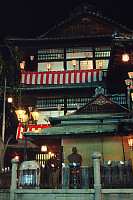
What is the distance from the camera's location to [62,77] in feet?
84.1

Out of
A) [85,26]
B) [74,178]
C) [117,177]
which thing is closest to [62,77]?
[85,26]

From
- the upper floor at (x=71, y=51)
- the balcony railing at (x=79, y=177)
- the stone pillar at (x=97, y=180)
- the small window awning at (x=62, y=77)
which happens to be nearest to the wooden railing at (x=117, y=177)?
the balcony railing at (x=79, y=177)

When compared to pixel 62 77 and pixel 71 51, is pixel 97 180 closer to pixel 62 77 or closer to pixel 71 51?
pixel 62 77

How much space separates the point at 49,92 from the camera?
2595cm

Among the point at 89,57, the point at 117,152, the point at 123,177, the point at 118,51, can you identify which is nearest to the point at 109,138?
the point at 117,152

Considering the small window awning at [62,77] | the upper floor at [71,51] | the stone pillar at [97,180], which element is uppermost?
the upper floor at [71,51]

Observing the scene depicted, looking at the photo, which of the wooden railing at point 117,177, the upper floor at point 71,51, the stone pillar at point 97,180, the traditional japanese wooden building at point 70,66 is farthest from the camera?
the upper floor at point 71,51

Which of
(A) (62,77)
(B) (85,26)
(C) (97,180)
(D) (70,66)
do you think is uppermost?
(B) (85,26)

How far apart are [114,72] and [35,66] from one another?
10.4 metres

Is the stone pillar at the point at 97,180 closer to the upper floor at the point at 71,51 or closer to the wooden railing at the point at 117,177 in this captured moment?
the wooden railing at the point at 117,177

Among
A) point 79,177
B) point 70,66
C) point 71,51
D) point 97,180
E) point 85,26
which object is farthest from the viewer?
point 85,26

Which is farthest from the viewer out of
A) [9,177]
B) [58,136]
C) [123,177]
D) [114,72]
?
[114,72]

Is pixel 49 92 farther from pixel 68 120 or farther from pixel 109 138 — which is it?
pixel 109 138

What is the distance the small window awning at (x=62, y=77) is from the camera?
25156 millimetres
